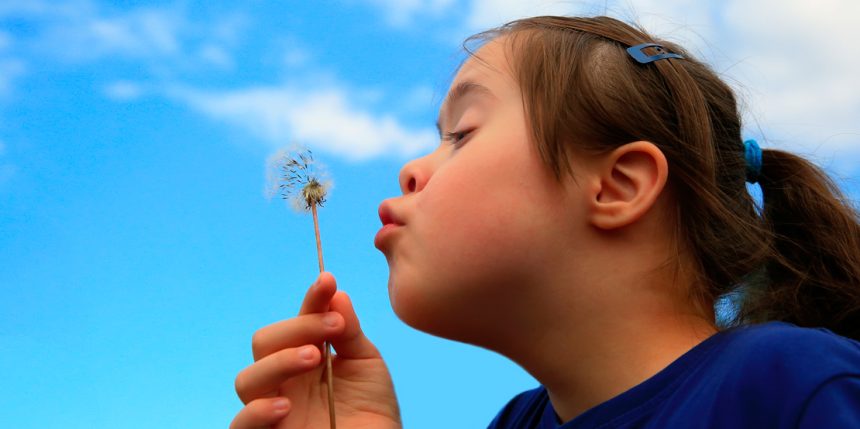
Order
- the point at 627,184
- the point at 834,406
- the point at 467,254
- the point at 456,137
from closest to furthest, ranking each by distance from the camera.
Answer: the point at 834,406
the point at 467,254
the point at 627,184
the point at 456,137

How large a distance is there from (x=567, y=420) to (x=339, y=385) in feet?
2.11

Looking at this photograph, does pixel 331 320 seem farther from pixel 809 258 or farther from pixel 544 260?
pixel 809 258

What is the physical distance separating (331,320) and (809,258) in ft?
4.30

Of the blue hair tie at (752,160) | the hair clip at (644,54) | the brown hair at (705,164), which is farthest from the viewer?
the blue hair tie at (752,160)

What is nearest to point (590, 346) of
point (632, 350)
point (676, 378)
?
point (632, 350)

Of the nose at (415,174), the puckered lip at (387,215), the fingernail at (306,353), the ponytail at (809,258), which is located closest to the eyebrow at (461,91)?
the nose at (415,174)

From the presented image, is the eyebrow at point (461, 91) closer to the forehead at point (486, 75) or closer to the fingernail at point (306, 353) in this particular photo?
the forehead at point (486, 75)

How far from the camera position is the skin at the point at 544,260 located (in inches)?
65.3

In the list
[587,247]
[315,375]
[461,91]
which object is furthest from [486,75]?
[315,375]

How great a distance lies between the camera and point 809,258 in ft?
6.70

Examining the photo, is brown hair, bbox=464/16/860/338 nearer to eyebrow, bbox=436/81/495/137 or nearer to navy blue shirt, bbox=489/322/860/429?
eyebrow, bbox=436/81/495/137

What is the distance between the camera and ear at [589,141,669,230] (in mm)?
1715

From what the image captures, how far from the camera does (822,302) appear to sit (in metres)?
1.99

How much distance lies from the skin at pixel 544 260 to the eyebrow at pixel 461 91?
0.03m
